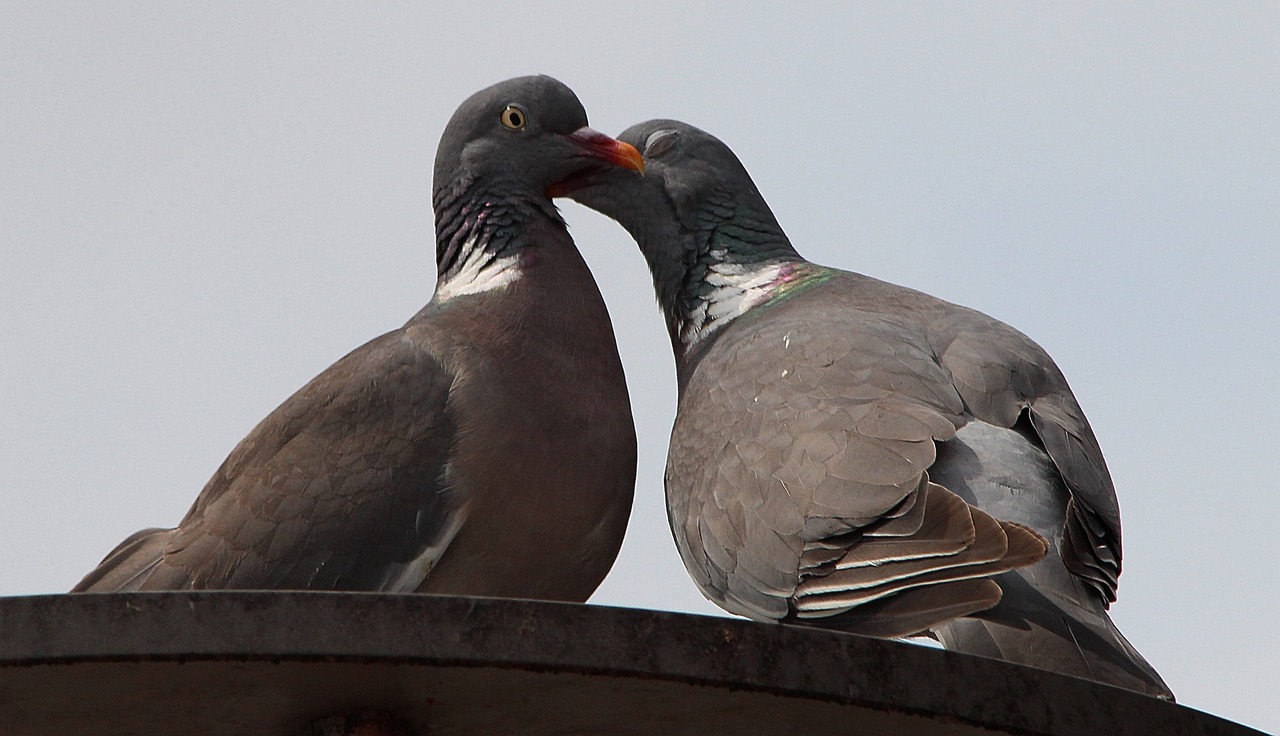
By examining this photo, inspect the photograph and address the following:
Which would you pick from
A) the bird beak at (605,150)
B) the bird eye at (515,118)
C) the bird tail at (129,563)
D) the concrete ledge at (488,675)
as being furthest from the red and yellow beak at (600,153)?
the concrete ledge at (488,675)

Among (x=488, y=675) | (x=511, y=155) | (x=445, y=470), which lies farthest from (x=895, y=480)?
(x=511, y=155)

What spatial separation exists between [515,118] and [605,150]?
0.32 meters

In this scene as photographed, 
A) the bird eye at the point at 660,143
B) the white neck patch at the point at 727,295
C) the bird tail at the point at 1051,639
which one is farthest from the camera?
the bird eye at the point at 660,143

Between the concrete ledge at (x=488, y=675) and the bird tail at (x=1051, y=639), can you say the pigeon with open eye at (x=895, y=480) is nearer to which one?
the bird tail at (x=1051, y=639)

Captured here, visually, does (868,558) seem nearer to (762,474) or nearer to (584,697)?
(762,474)

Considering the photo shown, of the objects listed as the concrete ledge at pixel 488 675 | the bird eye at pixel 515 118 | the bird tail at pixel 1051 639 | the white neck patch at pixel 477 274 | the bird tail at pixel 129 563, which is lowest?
the bird tail at pixel 1051 639

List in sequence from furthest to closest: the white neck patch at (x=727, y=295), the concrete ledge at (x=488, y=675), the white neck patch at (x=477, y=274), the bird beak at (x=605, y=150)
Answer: the white neck patch at (x=727, y=295), the bird beak at (x=605, y=150), the white neck patch at (x=477, y=274), the concrete ledge at (x=488, y=675)

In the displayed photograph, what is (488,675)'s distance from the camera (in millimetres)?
2500

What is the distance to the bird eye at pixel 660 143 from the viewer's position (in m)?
6.32

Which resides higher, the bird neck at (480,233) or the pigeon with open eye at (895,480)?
the bird neck at (480,233)

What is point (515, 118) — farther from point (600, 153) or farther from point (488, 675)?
point (488, 675)

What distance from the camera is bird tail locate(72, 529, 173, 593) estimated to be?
190 inches

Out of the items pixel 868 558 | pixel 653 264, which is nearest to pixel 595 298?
pixel 653 264

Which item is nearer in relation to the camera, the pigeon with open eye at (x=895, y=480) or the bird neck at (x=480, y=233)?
the pigeon with open eye at (x=895, y=480)
